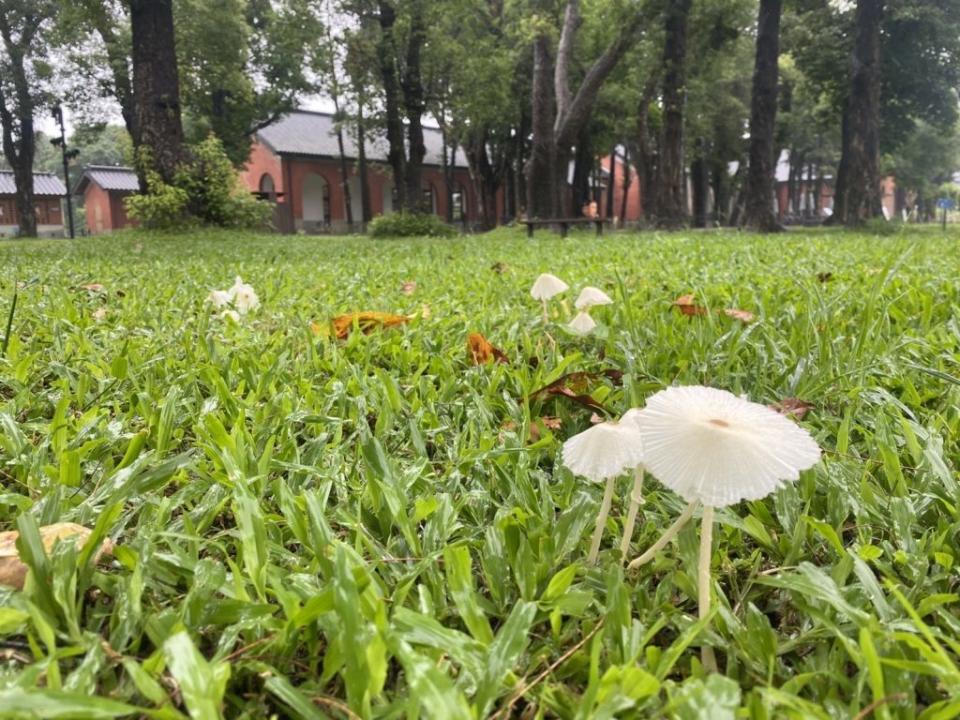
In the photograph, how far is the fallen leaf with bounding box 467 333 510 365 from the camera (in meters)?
1.87

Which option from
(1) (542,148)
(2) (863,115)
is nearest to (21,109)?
(1) (542,148)

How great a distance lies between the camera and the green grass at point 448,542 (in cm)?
65

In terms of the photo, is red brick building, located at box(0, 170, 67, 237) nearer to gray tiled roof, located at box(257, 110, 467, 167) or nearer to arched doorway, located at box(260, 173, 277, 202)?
arched doorway, located at box(260, 173, 277, 202)

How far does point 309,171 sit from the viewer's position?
37.6m

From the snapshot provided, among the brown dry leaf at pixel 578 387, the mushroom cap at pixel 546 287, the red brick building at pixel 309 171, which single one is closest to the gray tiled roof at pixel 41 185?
the red brick building at pixel 309 171

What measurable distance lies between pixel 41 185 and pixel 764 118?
158 ft

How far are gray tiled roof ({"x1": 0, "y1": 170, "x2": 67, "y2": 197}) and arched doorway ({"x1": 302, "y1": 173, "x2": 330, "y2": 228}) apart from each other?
17.8m

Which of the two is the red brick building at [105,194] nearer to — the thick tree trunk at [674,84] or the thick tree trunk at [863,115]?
the thick tree trunk at [674,84]

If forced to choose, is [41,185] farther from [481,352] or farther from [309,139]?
[481,352]

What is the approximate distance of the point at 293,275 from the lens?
14.1 feet

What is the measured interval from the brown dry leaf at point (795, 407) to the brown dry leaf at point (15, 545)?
3.72 feet

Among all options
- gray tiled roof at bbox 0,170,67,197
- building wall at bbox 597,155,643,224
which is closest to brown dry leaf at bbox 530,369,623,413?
building wall at bbox 597,155,643,224

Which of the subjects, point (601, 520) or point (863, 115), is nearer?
point (601, 520)

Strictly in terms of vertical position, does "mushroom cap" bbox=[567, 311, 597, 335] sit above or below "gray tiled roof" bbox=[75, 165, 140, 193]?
below
